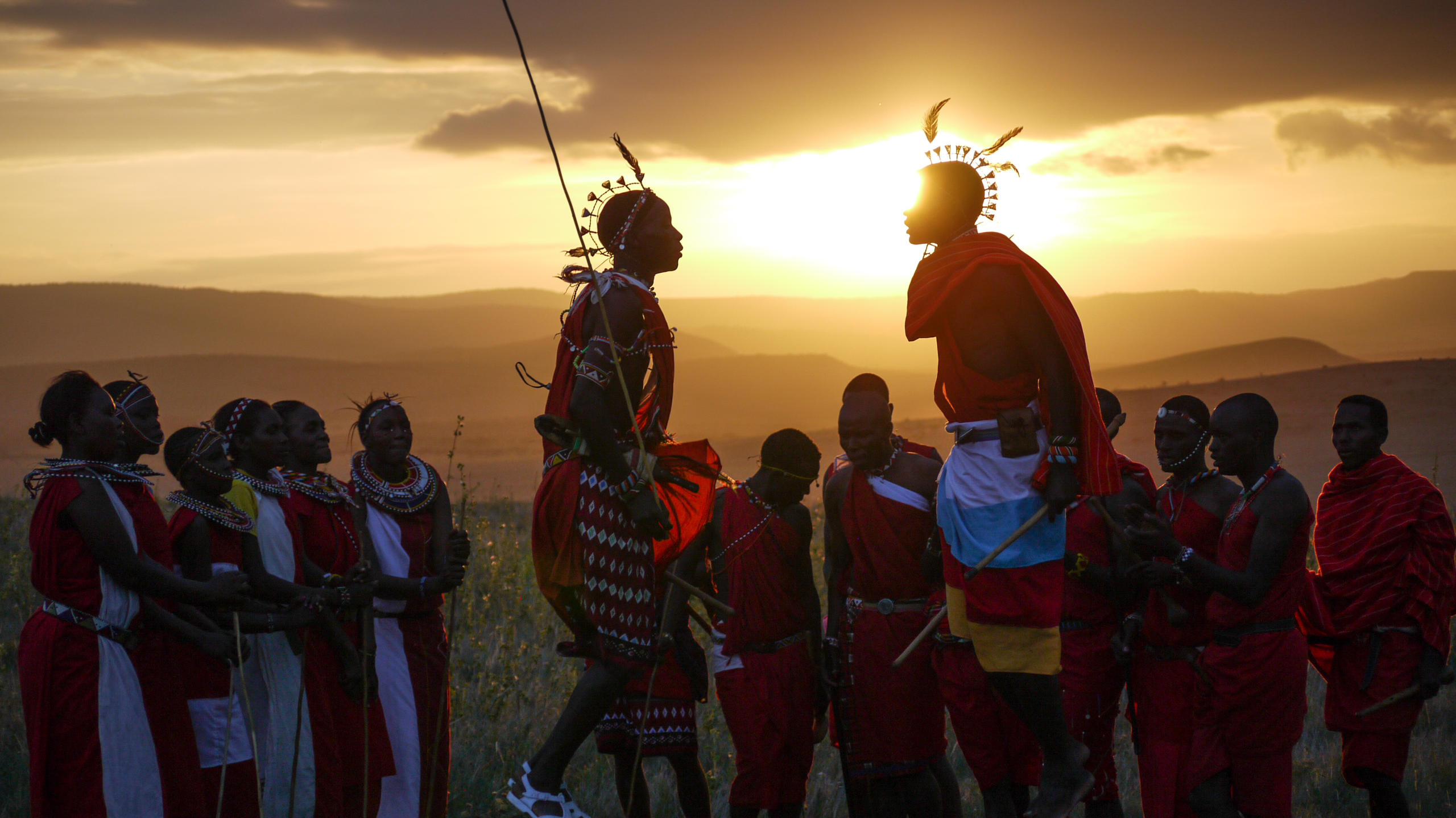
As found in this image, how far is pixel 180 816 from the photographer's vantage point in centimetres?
529

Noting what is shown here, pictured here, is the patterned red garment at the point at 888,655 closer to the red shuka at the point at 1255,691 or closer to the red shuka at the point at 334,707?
the red shuka at the point at 1255,691

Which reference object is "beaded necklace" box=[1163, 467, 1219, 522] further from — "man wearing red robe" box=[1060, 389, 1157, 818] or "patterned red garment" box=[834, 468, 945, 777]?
"patterned red garment" box=[834, 468, 945, 777]

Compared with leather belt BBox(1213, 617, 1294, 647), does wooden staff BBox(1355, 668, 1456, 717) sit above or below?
below

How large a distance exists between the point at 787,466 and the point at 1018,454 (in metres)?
2.29

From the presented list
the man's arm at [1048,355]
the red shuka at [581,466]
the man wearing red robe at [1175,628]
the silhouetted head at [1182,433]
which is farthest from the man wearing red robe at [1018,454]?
the silhouetted head at [1182,433]

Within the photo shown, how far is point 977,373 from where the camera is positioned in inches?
188

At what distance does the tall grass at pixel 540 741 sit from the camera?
25.5 feet

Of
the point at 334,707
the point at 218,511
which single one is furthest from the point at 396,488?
the point at 334,707

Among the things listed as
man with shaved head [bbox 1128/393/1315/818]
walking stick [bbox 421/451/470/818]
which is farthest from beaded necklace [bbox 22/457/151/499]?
man with shaved head [bbox 1128/393/1315/818]

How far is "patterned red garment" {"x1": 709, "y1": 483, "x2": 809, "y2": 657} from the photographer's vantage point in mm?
6695

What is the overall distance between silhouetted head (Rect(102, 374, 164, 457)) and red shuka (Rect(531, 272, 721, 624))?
180 centimetres

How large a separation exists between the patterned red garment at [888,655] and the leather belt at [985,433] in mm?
1634

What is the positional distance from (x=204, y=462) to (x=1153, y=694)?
4.87 metres

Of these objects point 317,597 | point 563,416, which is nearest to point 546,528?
point 563,416
